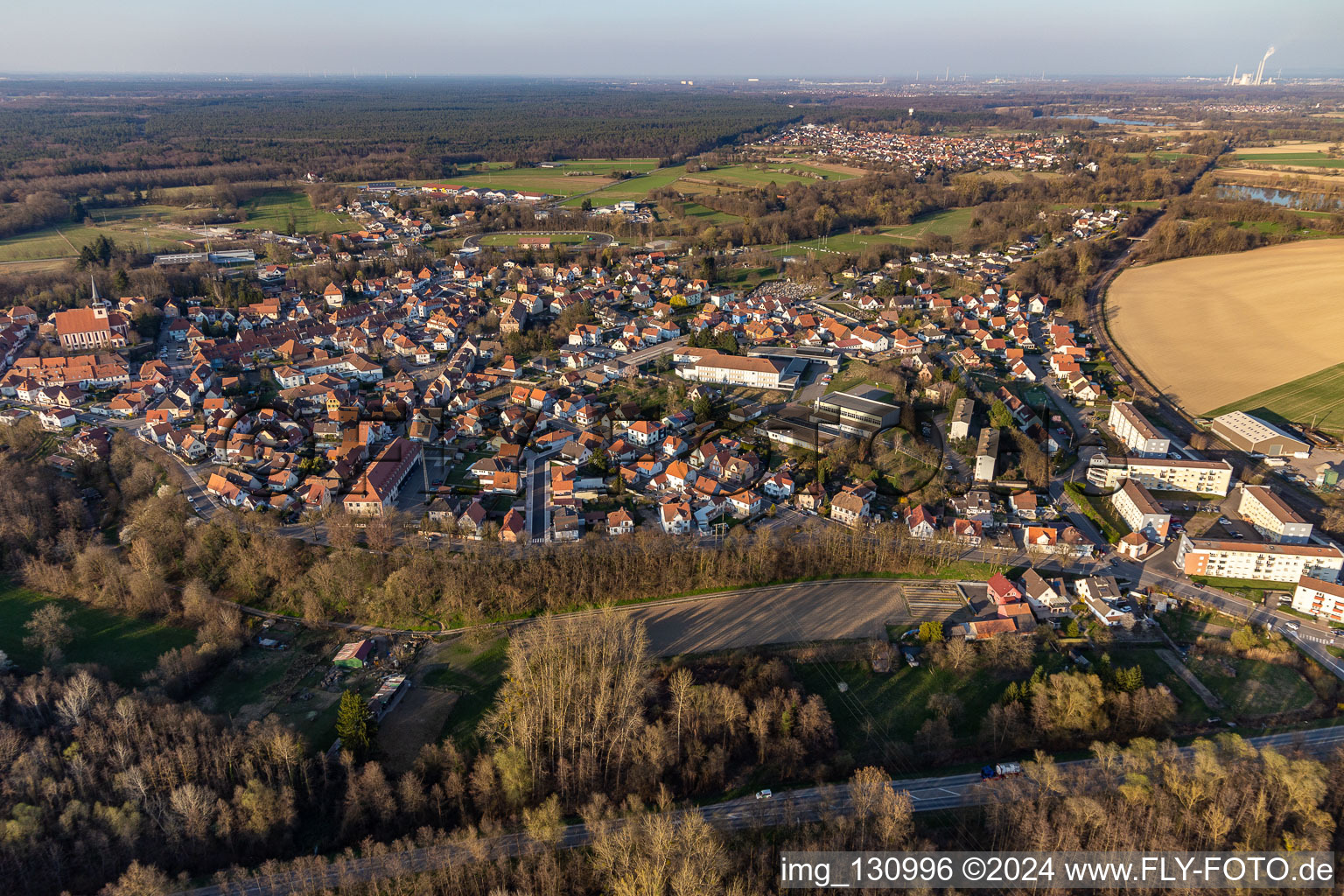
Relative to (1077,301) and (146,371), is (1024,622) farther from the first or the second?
(146,371)

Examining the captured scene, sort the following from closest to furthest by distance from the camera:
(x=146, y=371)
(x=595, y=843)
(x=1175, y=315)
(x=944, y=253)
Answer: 1. (x=595, y=843)
2. (x=146, y=371)
3. (x=1175, y=315)
4. (x=944, y=253)

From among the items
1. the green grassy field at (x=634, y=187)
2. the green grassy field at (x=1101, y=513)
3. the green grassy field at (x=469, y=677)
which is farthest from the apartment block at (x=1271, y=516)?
the green grassy field at (x=634, y=187)

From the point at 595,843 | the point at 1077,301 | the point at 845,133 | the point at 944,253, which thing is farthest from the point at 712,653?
the point at 845,133

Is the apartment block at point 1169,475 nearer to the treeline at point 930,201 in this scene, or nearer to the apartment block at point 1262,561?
the apartment block at point 1262,561

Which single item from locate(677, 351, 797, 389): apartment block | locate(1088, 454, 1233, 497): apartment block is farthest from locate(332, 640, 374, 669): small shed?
locate(1088, 454, 1233, 497): apartment block

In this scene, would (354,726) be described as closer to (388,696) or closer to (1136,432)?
(388,696)

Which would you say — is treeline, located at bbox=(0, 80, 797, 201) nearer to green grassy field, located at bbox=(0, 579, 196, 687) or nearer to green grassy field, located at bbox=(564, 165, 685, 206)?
green grassy field, located at bbox=(564, 165, 685, 206)
